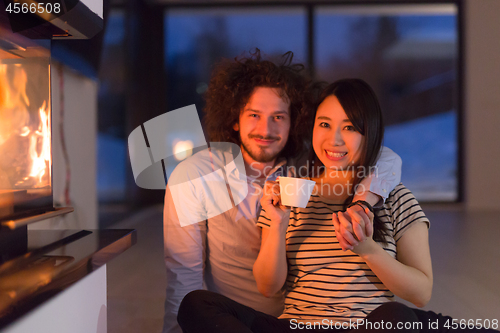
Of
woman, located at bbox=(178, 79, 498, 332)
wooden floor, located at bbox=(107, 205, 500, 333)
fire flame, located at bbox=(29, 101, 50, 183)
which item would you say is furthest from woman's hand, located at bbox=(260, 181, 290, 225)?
wooden floor, located at bbox=(107, 205, 500, 333)

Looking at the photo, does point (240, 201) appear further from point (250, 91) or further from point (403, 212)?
point (403, 212)

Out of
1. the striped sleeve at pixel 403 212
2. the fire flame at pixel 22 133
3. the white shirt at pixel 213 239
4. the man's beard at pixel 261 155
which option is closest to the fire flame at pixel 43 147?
the fire flame at pixel 22 133

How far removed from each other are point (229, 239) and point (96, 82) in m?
2.11

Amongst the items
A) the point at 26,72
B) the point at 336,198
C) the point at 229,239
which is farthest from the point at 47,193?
the point at 336,198

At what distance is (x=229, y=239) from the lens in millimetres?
1442

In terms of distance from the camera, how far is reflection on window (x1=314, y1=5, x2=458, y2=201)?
5.13 meters

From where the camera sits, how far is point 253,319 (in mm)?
1099

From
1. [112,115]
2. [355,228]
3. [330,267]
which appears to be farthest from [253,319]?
[112,115]

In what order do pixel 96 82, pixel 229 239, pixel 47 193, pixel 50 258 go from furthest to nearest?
pixel 96 82 → pixel 229 239 → pixel 47 193 → pixel 50 258

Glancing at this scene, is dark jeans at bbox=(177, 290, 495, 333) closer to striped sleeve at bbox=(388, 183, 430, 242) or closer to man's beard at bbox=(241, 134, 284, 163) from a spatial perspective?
striped sleeve at bbox=(388, 183, 430, 242)

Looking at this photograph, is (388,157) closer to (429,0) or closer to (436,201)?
(436,201)

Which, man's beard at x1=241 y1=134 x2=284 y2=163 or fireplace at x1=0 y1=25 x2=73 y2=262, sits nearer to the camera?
fireplace at x1=0 y1=25 x2=73 y2=262

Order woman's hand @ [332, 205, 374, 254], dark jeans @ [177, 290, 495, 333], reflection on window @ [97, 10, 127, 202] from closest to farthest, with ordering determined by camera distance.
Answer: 1. dark jeans @ [177, 290, 495, 333]
2. woman's hand @ [332, 205, 374, 254]
3. reflection on window @ [97, 10, 127, 202]

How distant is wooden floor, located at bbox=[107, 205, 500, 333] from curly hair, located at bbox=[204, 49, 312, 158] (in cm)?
96
